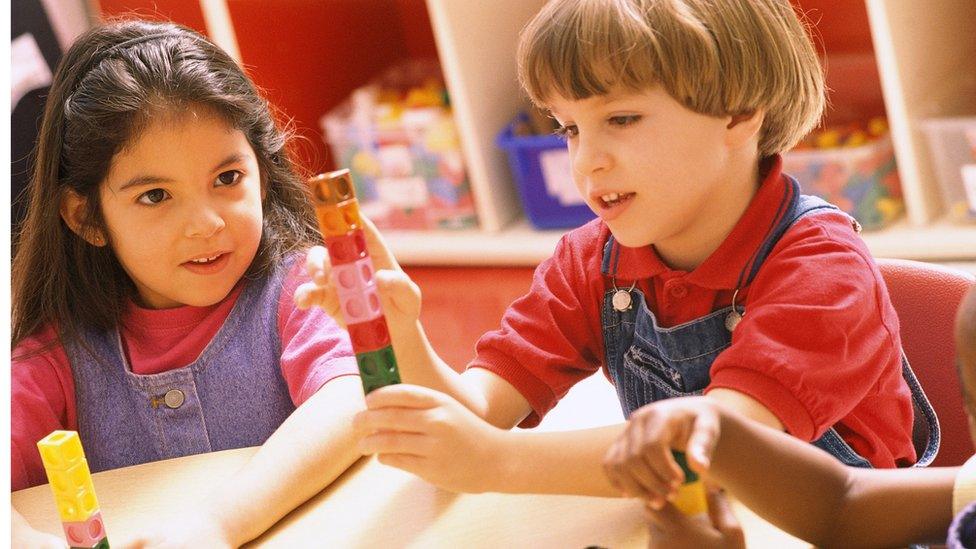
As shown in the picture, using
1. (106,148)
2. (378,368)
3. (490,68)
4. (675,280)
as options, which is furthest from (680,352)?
(490,68)

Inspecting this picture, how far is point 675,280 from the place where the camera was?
1.05 metres

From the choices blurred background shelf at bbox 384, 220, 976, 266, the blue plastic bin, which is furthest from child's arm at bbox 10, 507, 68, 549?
the blue plastic bin

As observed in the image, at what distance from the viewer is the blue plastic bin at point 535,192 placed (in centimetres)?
259

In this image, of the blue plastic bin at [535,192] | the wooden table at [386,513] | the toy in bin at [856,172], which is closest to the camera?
the wooden table at [386,513]

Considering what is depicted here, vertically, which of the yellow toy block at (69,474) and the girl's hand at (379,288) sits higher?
the girl's hand at (379,288)

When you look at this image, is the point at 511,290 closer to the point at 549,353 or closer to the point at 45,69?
the point at 45,69

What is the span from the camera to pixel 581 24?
0.99 m

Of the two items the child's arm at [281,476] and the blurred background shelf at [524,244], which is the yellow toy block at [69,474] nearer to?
the child's arm at [281,476]

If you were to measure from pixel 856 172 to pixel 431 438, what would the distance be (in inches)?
67.7

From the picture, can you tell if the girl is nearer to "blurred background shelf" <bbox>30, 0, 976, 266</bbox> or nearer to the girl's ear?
the girl's ear

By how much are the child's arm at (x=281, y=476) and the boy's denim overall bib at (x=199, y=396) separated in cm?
19

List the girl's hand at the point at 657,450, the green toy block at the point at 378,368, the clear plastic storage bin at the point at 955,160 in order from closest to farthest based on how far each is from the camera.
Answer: the girl's hand at the point at 657,450, the green toy block at the point at 378,368, the clear plastic storage bin at the point at 955,160

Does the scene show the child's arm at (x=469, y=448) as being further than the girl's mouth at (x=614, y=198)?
No

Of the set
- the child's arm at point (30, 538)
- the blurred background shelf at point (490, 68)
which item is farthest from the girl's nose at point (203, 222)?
the blurred background shelf at point (490, 68)
